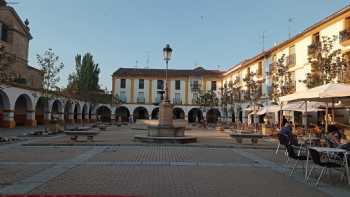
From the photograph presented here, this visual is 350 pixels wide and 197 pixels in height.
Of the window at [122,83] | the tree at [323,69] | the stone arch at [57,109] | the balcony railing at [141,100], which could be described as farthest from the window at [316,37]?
the window at [122,83]

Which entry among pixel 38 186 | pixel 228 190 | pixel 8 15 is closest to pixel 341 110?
pixel 228 190

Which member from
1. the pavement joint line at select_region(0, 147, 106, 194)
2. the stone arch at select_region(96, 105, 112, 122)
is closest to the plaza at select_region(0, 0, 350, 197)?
the pavement joint line at select_region(0, 147, 106, 194)

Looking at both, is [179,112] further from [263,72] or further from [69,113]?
[263,72]

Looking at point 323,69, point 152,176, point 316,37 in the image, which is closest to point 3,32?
point 316,37

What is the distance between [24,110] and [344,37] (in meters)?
29.6

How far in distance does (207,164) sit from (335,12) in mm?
20907

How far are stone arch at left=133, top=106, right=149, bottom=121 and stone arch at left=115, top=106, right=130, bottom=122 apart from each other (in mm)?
1427

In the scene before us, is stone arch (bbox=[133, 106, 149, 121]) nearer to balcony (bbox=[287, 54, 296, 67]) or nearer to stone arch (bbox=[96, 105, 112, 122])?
stone arch (bbox=[96, 105, 112, 122])

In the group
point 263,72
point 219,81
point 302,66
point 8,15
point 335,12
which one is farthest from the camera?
point 219,81

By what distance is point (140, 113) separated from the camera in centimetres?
6850

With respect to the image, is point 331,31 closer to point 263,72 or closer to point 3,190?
point 263,72

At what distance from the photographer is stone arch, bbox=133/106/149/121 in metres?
66.7

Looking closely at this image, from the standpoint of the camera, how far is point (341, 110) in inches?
1021

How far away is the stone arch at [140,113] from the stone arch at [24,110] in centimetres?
3313
